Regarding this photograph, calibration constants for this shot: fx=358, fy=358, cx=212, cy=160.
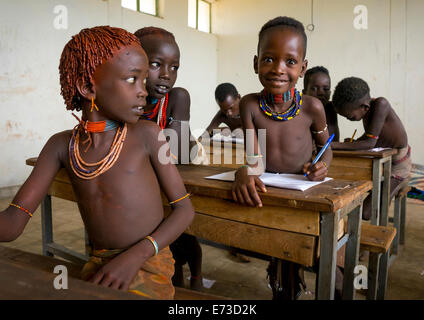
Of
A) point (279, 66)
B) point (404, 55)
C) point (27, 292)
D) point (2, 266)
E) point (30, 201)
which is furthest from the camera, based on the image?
point (404, 55)

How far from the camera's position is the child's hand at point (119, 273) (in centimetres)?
96

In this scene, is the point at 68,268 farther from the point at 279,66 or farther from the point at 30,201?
the point at 279,66

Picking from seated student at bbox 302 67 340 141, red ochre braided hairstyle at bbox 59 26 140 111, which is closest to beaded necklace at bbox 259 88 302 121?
red ochre braided hairstyle at bbox 59 26 140 111

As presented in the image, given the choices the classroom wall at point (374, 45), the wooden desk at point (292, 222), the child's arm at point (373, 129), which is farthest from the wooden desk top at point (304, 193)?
the classroom wall at point (374, 45)

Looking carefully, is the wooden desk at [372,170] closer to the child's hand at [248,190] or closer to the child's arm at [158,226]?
the child's hand at [248,190]

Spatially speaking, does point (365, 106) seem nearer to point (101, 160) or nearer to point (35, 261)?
point (101, 160)

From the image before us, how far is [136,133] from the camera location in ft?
3.81

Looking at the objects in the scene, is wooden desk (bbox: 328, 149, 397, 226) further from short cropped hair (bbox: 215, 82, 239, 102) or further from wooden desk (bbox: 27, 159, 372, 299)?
short cropped hair (bbox: 215, 82, 239, 102)

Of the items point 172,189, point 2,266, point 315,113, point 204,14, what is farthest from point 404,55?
point 2,266

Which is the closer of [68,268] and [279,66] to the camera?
[68,268]

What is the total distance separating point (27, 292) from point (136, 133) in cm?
62

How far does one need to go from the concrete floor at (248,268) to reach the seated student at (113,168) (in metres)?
1.32

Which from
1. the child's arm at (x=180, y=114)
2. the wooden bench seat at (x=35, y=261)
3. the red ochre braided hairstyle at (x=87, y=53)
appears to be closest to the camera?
the red ochre braided hairstyle at (x=87, y=53)

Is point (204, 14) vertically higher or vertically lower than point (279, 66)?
higher
